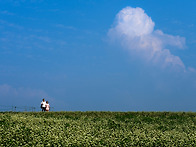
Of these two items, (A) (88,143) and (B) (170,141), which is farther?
(B) (170,141)

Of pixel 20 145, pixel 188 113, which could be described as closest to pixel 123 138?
pixel 20 145

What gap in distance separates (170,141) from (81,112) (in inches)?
662

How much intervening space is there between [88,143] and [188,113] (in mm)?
20691

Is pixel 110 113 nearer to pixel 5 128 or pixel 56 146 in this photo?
pixel 5 128

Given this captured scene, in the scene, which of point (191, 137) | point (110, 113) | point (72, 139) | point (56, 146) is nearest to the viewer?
point (56, 146)

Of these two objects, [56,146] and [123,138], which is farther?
[123,138]

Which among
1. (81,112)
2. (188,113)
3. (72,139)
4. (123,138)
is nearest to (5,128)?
(72,139)

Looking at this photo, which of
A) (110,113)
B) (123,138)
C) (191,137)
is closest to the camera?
(123,138)

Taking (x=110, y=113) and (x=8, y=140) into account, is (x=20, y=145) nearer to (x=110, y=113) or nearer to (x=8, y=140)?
(x=8, y=140)

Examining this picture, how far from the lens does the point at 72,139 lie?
1436cm

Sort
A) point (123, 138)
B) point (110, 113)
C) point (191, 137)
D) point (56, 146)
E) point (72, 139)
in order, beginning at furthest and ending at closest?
point (110, 113) → point (191, 137) → point (123, 138) → point (72, 139) → point (56, 146)

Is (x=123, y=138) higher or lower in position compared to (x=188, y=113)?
lower

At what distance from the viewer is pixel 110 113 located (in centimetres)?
3097

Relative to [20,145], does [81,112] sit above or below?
above
